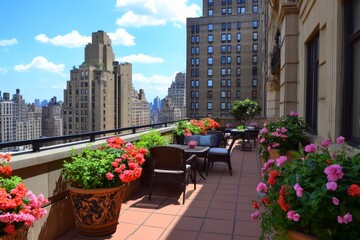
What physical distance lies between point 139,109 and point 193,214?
14253cm

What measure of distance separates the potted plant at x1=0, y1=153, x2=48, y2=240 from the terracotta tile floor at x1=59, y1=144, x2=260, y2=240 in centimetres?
152

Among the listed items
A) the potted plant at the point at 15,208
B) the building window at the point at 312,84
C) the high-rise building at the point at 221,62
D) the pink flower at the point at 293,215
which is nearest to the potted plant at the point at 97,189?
the potted plant at the point at 15,208

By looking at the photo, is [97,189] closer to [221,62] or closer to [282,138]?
[282,138]

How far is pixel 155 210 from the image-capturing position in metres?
5.06

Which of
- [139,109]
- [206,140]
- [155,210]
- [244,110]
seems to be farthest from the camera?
[139,109]

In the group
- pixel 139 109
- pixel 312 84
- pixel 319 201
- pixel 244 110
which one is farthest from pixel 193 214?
pixel 139 109

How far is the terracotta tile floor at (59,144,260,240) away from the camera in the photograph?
4082 millimetres

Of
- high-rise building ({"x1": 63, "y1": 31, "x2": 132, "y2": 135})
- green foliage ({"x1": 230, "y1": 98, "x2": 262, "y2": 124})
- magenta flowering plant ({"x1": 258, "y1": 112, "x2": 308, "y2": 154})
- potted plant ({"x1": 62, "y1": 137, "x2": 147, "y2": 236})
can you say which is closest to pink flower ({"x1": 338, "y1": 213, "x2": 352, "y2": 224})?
potted plant ({"x1": 62, "y1": 137, "x2": 147, "y2": 236})

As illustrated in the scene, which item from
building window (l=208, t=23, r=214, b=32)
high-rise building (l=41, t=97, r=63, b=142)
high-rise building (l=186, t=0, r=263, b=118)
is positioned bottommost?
high-rise building (l=41, t=97, r=63, b=142)

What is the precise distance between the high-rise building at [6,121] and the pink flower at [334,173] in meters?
143

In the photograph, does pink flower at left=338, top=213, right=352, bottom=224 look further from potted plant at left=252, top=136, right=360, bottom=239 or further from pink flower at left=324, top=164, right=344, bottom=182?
pink flower at left=324, top=164, right=344, bottom=182

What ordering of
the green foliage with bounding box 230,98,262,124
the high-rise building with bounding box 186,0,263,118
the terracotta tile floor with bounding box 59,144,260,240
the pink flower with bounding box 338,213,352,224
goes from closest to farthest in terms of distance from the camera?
the pink flower with bounding box 338,213,352,224 < the terracotta tile floor with bounding box 59,144,260,240 < the green foliage with bounding box 230,98,262,124 < the high-rise building with bounding box 186,0,263,118

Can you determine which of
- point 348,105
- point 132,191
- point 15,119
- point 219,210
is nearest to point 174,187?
point 132,191

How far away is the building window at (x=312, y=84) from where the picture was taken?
545cm
